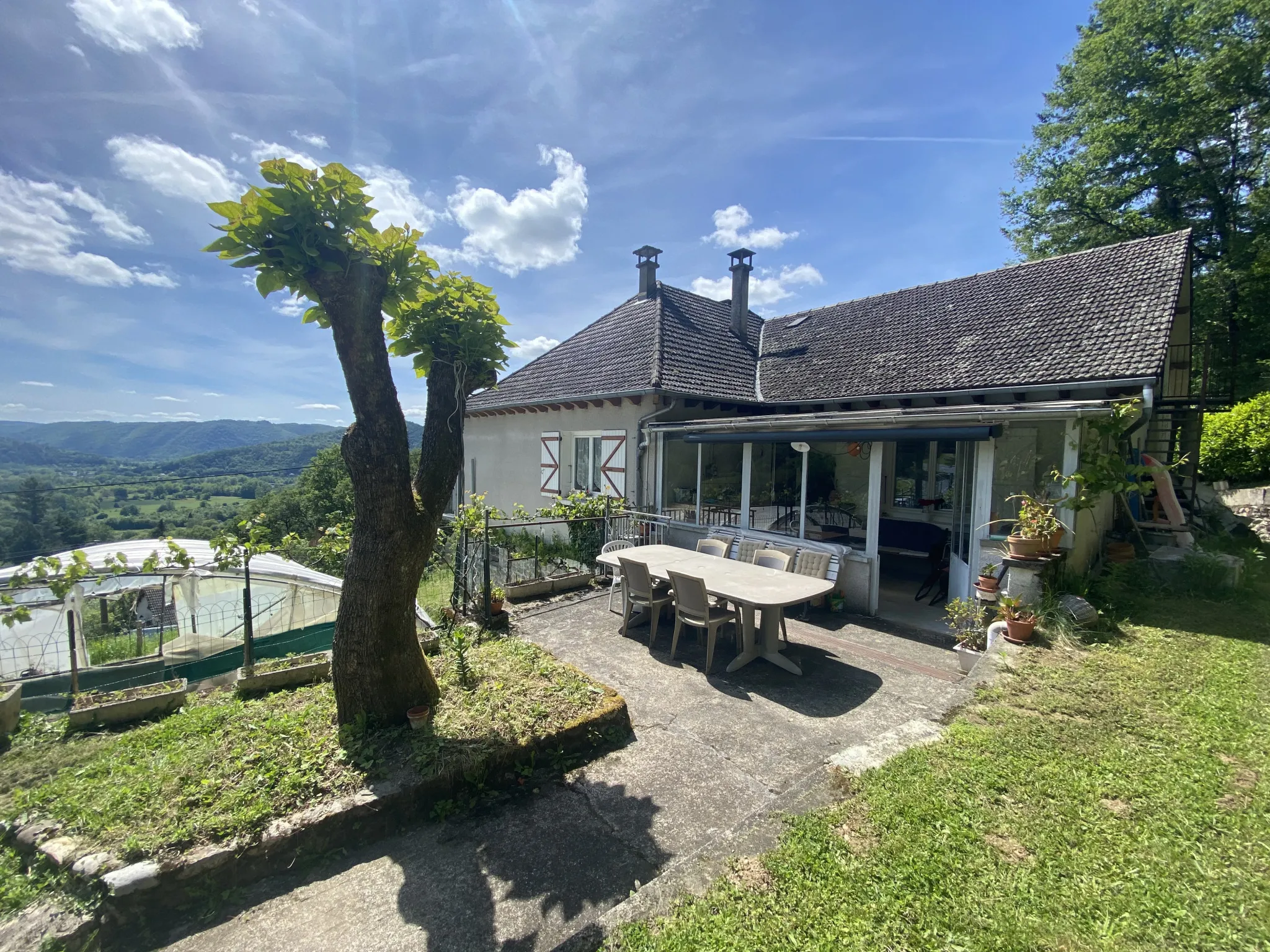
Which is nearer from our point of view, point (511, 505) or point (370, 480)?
point (370, 480)

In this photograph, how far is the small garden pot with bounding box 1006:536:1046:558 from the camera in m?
5.07

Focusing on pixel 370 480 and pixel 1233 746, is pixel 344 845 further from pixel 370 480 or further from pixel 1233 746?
pixel 1233 746

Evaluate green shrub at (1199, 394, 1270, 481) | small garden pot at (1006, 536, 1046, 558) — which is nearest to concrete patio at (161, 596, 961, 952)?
small garden pot at (1006, 536, 1046, 558)

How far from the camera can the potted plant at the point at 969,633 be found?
4.97 meters

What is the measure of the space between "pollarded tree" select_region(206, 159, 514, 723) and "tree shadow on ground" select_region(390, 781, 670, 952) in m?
1.09

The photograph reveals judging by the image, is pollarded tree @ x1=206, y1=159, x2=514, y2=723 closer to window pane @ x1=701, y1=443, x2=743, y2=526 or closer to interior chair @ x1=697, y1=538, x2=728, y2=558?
interior chair @ x1=697, y1=538, x2=728, y2=558

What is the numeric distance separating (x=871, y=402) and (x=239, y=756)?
983 centimetres

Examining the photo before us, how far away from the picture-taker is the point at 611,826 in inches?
116

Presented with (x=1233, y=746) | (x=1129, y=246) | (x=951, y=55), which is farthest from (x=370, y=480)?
(x=1129, y=246)

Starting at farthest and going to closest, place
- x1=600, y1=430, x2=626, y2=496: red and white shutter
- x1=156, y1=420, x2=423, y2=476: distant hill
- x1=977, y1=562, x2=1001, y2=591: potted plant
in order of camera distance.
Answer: x1=156, y1=420, x2=423, y2=476: distant hill → x1=600, y1=430, x2=626, y2=496: red and white shutter → x1=977, y1=562, x2=1001, y2=591: potted plant

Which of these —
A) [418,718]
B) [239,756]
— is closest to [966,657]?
[418,718]

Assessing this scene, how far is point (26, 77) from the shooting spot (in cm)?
555

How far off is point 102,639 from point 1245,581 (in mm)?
14163

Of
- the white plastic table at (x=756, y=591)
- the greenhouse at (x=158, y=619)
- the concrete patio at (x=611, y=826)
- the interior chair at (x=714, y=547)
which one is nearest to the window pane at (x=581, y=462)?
the interior chair at (x=714, y=547)
